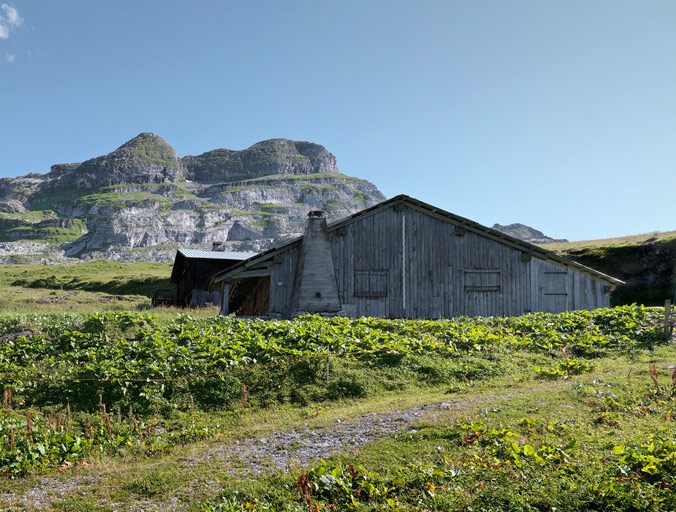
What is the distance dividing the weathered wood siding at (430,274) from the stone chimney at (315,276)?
43 centimetres

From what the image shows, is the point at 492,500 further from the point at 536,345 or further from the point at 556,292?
the point at 556,292

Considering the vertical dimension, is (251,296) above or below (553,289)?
below

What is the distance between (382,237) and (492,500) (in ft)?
66.7

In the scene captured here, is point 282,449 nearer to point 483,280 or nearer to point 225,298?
point 483,280

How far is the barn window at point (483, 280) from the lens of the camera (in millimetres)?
A: 27438

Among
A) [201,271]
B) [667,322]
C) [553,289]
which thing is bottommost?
[667,322]

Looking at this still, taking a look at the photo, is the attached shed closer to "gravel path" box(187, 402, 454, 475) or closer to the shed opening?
the shed opening

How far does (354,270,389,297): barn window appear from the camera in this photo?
26.6 m

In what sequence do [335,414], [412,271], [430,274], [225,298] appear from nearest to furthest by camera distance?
1. [335,414]
2. [412,271]
3. [430,274]
4. [225,298]

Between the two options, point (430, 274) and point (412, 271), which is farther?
point (430, 274)

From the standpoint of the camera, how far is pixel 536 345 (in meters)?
17.7

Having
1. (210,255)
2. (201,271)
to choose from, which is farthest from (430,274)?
(210,255)

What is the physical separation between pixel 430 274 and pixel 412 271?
2.95 ft

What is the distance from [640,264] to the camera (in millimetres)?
50094
